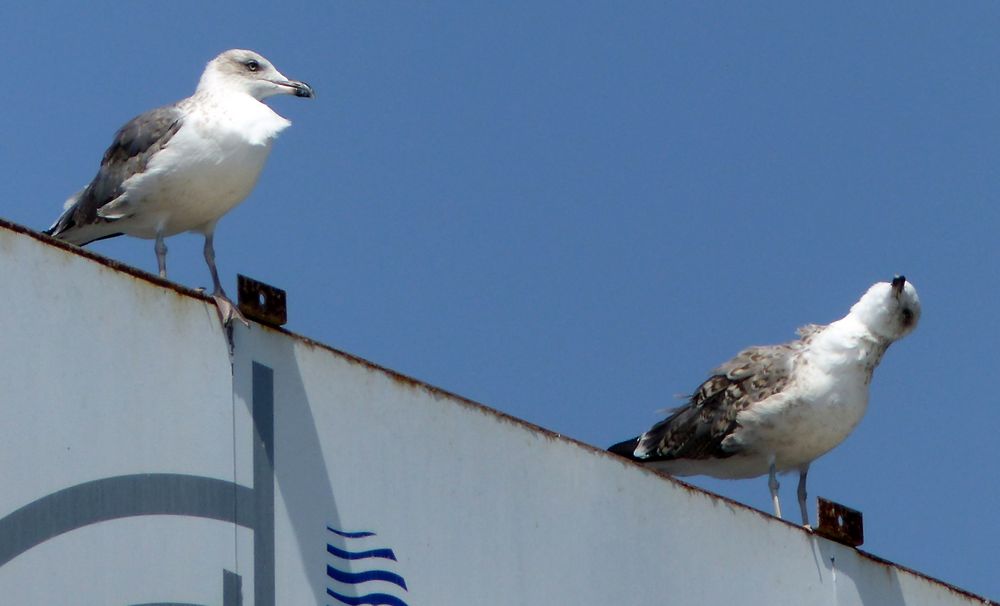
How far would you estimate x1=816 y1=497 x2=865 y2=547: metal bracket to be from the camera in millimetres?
10530

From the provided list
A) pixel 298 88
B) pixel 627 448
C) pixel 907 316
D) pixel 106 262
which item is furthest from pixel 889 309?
pixel 106 262

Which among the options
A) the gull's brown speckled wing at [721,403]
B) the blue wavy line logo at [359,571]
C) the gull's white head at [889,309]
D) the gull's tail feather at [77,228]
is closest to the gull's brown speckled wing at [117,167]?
the gull's tail feather at [77,228]

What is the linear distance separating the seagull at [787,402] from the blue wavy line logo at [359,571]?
5269 millimetres

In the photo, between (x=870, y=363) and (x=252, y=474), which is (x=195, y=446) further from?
(x=870, y=363)

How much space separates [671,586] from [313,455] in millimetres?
2449

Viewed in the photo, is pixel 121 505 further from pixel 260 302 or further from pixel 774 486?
pixel 774 486

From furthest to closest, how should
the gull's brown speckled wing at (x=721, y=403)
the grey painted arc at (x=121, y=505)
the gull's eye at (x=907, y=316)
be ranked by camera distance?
the gull's eye at (x=907, y=316) < the gull's brown speckled wing at (x=721, y=403) < the grey painted arc at (x=121, y=505)

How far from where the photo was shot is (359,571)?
777cm

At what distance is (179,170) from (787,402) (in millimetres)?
4574

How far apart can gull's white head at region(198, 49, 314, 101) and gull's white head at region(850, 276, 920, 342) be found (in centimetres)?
417

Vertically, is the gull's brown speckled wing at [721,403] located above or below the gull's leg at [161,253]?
above

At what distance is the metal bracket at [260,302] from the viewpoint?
7.79 m

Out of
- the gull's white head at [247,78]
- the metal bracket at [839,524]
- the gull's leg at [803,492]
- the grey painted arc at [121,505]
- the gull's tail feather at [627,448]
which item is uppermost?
the gull's white head at [247,78]

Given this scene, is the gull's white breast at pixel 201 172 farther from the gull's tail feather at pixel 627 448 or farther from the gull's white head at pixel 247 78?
the gull's tail feather at pixel 627 448
